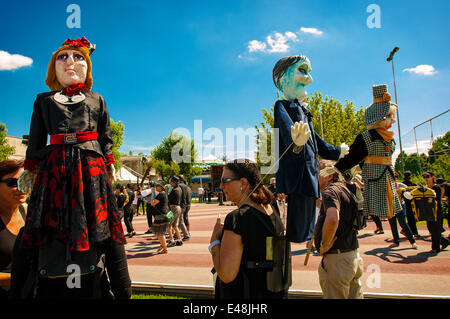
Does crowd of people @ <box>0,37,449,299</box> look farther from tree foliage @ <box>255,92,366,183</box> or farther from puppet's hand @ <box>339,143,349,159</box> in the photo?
tree foliage @ <box>255,92,366,183</box>

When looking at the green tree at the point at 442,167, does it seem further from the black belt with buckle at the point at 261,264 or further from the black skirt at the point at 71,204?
the black skirt at the point at 71,204

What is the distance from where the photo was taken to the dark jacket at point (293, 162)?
2.19 metres

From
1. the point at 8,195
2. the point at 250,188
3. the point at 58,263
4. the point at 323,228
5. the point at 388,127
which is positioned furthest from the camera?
the point at 323,228

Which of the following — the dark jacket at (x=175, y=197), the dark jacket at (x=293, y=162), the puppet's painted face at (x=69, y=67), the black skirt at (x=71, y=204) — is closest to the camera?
the black skirt at (x=71, y=204)

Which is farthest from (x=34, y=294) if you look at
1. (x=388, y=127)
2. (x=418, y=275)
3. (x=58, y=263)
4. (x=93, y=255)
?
(x=418, y=275)

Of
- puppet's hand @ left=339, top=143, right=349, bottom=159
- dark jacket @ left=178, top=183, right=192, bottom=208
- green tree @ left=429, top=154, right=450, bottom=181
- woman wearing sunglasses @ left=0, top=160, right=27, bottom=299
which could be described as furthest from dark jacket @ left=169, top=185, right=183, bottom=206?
green tree @ left=429, top=154, right=450, bottom=181

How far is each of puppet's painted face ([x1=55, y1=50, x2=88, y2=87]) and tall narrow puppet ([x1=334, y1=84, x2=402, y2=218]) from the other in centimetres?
251

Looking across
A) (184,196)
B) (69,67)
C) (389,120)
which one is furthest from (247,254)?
(184,196)

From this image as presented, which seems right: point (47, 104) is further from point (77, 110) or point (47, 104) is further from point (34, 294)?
point (34, 294)

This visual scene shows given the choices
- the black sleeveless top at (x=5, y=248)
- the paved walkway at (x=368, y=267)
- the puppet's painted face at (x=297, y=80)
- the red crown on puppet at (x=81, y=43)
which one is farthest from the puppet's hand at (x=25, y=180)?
the paved walkway at (x=368, y=267)

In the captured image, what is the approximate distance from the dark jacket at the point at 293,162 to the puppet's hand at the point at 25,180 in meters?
1.93

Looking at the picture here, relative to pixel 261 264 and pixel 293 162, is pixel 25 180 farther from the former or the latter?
pixel 293 162
